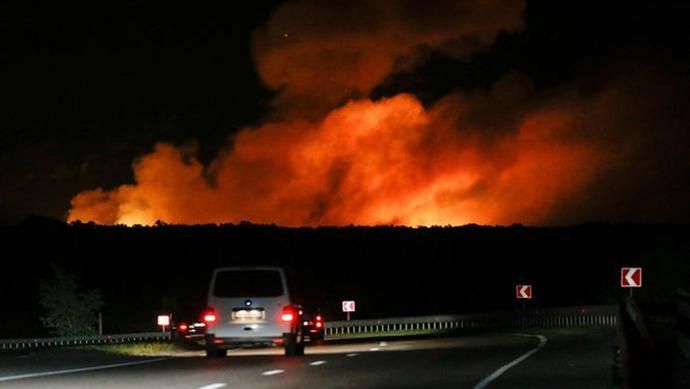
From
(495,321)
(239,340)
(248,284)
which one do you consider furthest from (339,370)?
(495,321)

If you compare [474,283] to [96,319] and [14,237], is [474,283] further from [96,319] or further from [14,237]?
[96,319]

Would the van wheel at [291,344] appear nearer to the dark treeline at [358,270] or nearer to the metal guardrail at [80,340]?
the dark treeline at [358,270]

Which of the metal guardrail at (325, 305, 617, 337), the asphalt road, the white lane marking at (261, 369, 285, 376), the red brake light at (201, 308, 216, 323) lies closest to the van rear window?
the red brake light at (201, 308, 216, 323)

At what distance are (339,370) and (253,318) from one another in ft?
25.5

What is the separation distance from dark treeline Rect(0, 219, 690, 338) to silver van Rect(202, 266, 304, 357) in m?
9.48

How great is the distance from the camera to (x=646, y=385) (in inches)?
553

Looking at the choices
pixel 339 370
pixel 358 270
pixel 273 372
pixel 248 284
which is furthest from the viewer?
pixel 358 270

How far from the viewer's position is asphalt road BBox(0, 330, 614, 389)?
72.4ft

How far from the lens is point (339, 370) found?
25.5 metres

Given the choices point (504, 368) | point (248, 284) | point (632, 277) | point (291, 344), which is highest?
point (632, 277)

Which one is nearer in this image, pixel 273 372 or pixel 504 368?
pixel 273 372

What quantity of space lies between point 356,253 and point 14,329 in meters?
112

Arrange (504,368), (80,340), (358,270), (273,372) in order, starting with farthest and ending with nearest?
1. (358,270)
2. (80,340)
3. (504,368)
4. (273,372)

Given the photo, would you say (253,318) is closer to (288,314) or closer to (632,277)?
(288,314)
